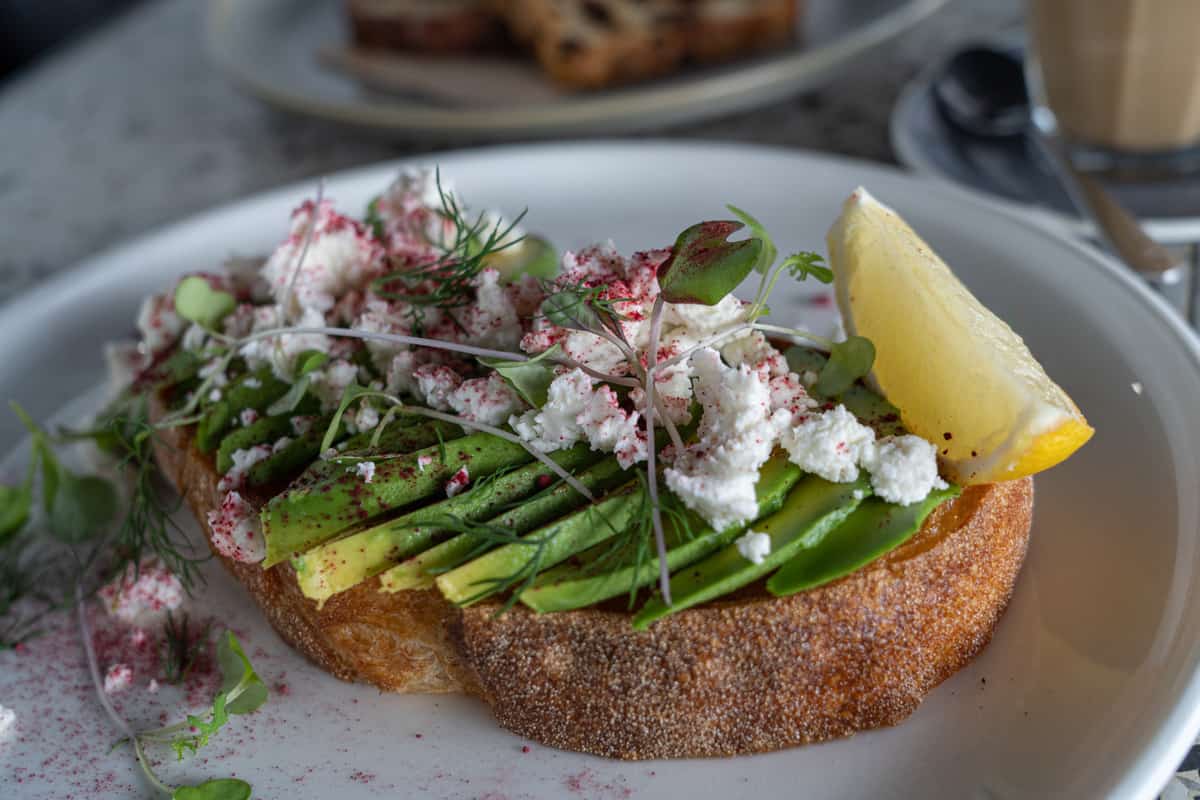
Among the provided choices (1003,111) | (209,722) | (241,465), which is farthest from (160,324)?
(1003,111)

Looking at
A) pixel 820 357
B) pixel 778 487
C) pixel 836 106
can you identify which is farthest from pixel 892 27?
pixel 778 487

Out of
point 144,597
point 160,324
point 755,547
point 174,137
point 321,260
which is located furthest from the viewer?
point 174,137

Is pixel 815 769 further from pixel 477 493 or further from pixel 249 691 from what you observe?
pixel 249 691

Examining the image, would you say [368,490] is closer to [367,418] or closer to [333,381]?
[367,418]

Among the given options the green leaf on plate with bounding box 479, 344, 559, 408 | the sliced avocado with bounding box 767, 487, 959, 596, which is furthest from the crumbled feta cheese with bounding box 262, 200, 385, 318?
the sliced avocado with bounding box 767, 487, 959, 596

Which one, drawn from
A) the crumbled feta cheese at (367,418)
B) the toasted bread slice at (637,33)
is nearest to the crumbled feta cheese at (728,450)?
the crumbled feta cheese at (367,418)

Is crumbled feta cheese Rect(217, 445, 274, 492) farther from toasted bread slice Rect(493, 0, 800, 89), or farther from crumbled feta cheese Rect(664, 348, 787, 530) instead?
toasted bread slice Rect(493, 0, 800, 89)

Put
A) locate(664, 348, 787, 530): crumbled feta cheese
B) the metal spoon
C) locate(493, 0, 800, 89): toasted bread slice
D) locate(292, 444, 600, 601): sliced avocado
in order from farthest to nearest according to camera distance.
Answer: locate(493, 0, 800, 89): toasted bread slice
the metal spoon
locate(292, 444, 600, 601): sliced avocado
locate(664, 348, 787, 530): crumbled feta cheese
